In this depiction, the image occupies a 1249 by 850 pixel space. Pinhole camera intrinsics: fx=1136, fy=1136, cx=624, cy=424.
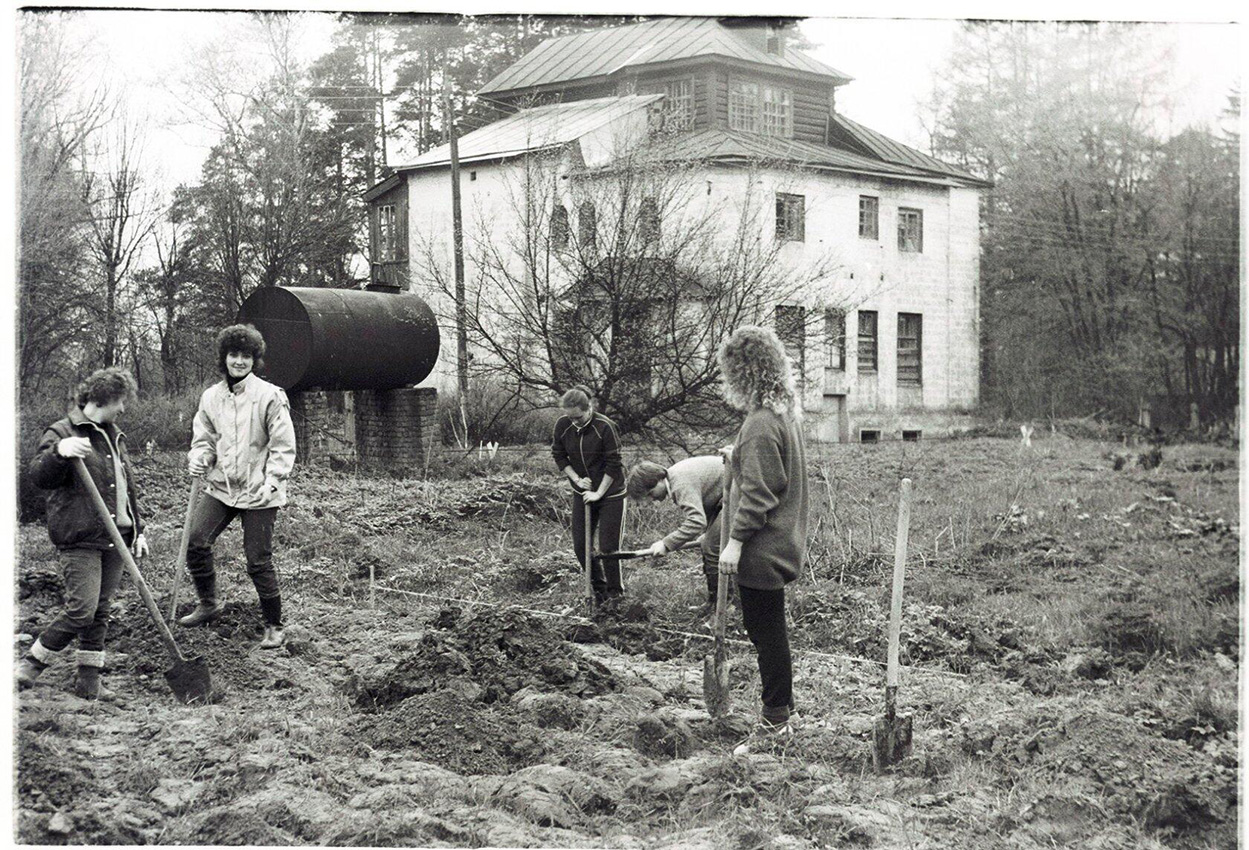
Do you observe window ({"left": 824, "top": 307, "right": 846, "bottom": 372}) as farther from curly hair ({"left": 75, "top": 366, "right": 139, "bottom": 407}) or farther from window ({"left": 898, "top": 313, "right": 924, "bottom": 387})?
curly hair ({"left": 75, "top": 366, "right": 139, "bottom": 407})

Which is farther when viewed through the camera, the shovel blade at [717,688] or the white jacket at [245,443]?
the white jacket at [245,443]

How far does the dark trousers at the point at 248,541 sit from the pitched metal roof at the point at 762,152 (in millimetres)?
5090

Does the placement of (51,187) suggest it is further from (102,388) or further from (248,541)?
(248,541)

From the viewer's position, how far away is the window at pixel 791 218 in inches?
400

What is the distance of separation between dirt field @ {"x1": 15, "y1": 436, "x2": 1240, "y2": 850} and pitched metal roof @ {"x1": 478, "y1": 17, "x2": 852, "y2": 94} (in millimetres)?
2828

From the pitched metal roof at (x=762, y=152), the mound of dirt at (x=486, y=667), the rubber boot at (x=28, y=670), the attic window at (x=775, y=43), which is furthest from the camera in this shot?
the pitched metal roof at (x=762, y=152)

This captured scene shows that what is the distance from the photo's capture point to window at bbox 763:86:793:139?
25.8 feet

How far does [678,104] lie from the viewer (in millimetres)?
8531

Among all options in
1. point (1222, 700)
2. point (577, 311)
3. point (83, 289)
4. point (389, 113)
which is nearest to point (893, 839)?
point (1222, 700)

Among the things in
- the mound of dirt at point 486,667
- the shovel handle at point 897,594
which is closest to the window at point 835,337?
the mound of dirt at point 486,667

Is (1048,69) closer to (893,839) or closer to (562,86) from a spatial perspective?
(562,86)

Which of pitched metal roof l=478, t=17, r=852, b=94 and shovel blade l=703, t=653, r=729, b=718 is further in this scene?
pitched metal roof l=478, t=17, r=852, b=94

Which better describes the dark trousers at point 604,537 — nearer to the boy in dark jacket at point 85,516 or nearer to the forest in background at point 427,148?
the forest in background at point 427,148

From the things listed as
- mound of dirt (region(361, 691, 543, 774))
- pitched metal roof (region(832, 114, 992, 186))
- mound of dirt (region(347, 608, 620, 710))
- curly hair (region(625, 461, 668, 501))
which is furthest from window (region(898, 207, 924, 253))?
mound of dirt (region(361, 691, 543, 774))
